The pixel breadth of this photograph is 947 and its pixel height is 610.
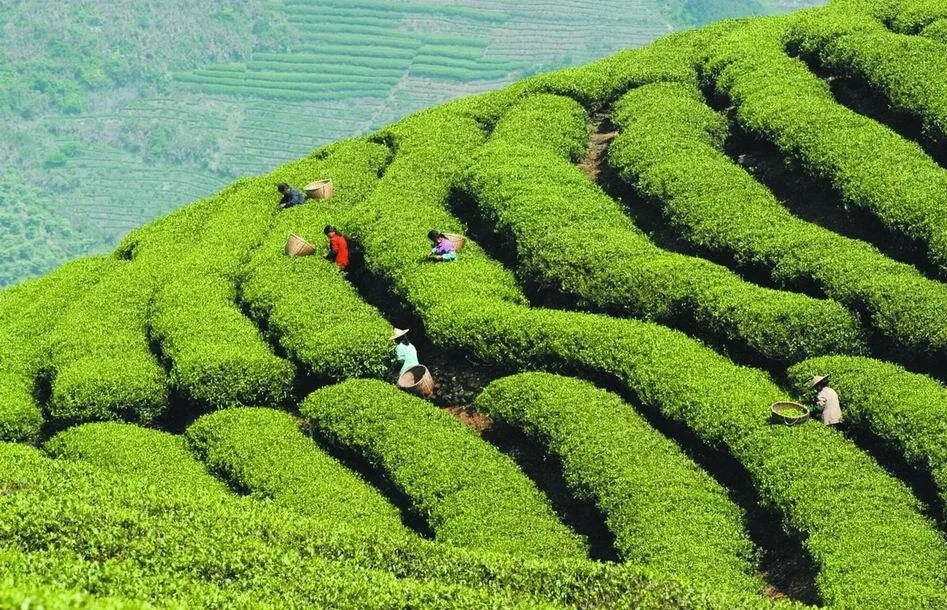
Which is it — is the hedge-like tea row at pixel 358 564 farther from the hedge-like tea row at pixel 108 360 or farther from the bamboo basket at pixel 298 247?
the bamboo basket at pixel 298 247

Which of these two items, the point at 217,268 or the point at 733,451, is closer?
the point at 733,451

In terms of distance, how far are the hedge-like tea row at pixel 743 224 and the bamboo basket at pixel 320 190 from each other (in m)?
7.16

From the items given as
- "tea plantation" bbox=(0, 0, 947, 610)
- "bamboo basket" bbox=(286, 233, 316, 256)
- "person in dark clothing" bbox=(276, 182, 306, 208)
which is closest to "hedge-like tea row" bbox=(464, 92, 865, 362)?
"tea plantation" bbox=(0, 0, 947, 610)

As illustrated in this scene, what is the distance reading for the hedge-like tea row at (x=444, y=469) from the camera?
21.6m

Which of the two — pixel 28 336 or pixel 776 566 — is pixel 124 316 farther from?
pixel 776 566

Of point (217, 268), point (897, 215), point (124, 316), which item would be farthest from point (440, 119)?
point (897, 215)

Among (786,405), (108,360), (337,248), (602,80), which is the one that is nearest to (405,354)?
(337,248)

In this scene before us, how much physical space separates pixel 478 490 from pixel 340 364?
17.3ft

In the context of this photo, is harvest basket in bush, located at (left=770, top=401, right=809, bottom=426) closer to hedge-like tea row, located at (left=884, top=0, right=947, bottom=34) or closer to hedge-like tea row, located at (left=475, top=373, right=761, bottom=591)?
hedge-like tea row, located at (left=475, top=373, right=761, bottom=591)

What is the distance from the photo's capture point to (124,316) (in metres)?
29.8

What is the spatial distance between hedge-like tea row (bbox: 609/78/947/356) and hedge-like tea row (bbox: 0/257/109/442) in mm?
13710

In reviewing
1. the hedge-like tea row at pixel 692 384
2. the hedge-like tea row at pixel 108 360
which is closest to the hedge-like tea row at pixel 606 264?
the hedge-like tea row at pixel 692 384

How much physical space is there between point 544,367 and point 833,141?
953 cm

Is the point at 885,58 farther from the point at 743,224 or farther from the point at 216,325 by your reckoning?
the point at 216,325
